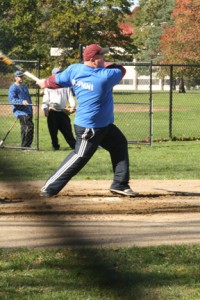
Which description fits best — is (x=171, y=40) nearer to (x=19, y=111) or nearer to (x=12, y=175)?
(x=19, y=111)

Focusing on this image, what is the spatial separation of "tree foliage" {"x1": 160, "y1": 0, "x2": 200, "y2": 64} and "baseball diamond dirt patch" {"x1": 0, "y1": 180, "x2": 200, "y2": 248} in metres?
44.5

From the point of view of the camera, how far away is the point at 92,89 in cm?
986

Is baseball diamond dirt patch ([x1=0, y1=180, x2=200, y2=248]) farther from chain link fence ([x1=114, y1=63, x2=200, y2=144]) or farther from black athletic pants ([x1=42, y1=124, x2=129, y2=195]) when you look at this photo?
chain link fence ([x1=114, y1=63, x2=200, y2=144])

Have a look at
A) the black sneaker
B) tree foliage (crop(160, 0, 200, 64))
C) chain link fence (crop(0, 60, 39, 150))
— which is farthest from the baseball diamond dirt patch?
tree foliage (crop(160, 0, 200, 64))

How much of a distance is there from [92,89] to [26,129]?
9582 mm

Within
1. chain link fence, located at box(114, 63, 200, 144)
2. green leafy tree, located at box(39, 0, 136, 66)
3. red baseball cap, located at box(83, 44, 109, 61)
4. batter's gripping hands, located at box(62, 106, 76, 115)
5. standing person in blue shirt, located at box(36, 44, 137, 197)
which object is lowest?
chain link fence, located at box(114, 63, 200, 144)

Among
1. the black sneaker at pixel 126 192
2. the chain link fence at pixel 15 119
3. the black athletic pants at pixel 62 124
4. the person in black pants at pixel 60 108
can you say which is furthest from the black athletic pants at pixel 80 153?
the black athletic pants at pixel 62 124

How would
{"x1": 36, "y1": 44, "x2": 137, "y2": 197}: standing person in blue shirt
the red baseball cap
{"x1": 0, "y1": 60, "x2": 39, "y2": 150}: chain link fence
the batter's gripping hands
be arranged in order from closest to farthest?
the red baseball cap, {"x1": 36, "y1": 44, "x2": 137, "y2": 197}: standing person in blue shirt, the batter's gripping hands, {"x1": 0, "y1": 60, "x2": 39, "y2": 150}: chain link fence

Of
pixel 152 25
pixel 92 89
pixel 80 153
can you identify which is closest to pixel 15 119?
pixel 80 153

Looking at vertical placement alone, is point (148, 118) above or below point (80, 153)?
below

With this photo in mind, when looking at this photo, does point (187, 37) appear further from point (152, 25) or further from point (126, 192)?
point (126, 192)

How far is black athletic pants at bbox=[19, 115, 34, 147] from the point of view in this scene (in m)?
18.8

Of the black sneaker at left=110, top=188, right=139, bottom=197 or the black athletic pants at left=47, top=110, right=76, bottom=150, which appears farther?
the black athletic pants at left=47, top=110, right=76, bottom=150

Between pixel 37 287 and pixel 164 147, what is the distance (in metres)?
14.9
